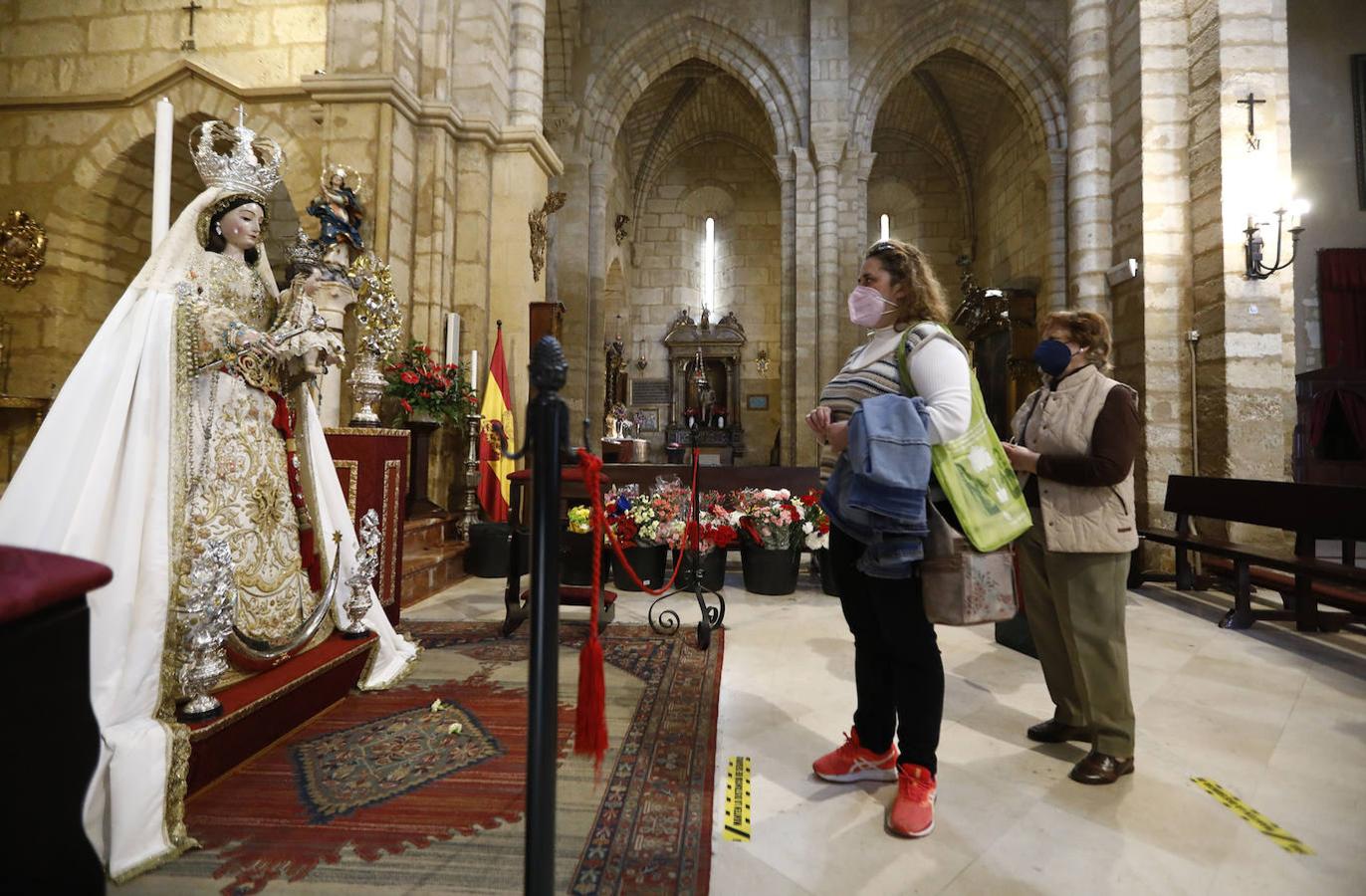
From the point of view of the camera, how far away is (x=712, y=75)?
13.9m

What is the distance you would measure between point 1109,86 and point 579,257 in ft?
27.3

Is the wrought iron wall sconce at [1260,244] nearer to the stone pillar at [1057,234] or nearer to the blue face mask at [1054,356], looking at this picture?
the blue face mask at [1054,356]

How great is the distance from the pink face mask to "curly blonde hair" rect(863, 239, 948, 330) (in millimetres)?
53

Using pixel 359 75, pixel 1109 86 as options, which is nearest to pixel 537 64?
pixel 359 75

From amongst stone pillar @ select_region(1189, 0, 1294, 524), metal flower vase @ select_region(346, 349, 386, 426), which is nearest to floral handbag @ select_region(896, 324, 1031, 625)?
metal flower vase @ select_region(346, 349, 386, 426)

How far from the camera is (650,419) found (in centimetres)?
1554

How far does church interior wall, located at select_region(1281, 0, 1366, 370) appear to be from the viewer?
1107 cm

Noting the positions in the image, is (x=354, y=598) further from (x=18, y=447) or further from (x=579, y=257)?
(x=579, y=257)

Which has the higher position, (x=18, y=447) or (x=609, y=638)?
(x=18, y=447)

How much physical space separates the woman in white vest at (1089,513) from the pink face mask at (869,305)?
0.80 meters

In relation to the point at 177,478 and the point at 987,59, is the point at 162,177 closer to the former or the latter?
the point at 177,478

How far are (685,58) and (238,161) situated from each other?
11.7 metres

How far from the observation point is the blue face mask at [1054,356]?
7.12 ft

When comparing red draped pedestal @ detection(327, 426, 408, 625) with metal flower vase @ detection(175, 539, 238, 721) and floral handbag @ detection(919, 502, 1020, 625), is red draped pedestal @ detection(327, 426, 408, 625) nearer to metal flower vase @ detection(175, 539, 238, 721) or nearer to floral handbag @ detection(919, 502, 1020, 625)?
metal flower vase @ detection(175, 539, 238, 721)
